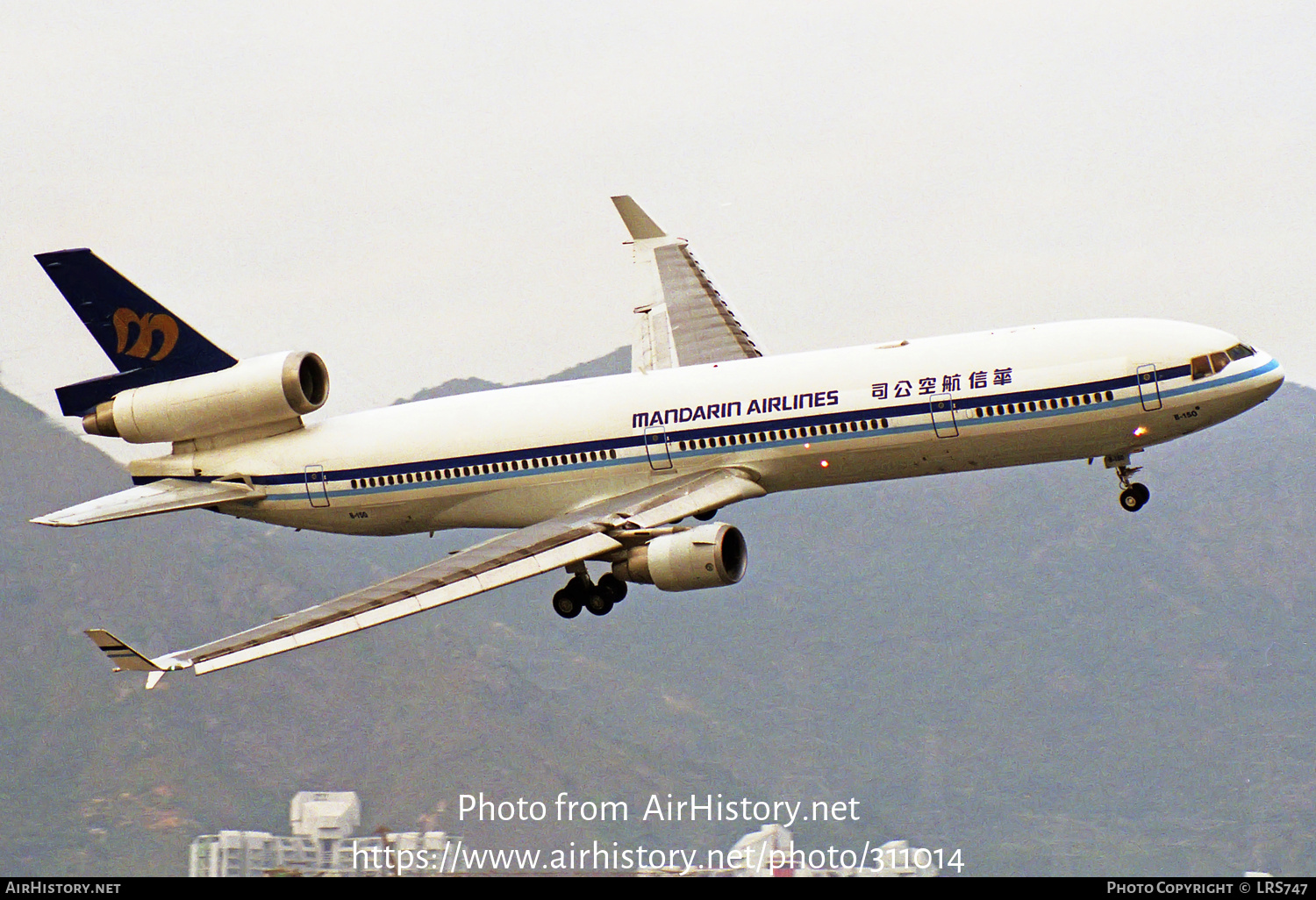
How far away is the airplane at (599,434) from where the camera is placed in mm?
60031

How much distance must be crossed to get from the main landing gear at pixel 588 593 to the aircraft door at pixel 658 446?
186 inches

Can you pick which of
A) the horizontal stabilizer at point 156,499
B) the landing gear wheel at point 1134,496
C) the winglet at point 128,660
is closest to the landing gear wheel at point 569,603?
the horizontal stabilizer at point 156,499

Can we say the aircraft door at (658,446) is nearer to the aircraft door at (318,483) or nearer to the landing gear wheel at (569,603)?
the landing gear wheel at (569,603)

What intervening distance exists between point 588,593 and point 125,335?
24.7m

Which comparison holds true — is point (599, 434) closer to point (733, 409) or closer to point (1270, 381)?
point (733, 409)

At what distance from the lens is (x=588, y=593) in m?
63.5

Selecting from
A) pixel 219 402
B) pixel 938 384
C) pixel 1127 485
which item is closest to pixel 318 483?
pixel 219 402

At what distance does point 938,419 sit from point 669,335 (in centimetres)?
2253

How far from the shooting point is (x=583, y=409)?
65688 millimetres

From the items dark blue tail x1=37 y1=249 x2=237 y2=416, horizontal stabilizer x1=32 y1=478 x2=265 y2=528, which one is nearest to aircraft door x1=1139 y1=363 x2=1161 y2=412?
horizontal stabilizer x1=32 y1=478 x2=265 y2=528

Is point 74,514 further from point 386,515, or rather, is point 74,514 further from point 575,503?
point 575,503

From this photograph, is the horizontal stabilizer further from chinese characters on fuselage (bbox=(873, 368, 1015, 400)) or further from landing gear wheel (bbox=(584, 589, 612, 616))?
chinese characters on fuselage (bbox=(873, 368, 1015, 400))
